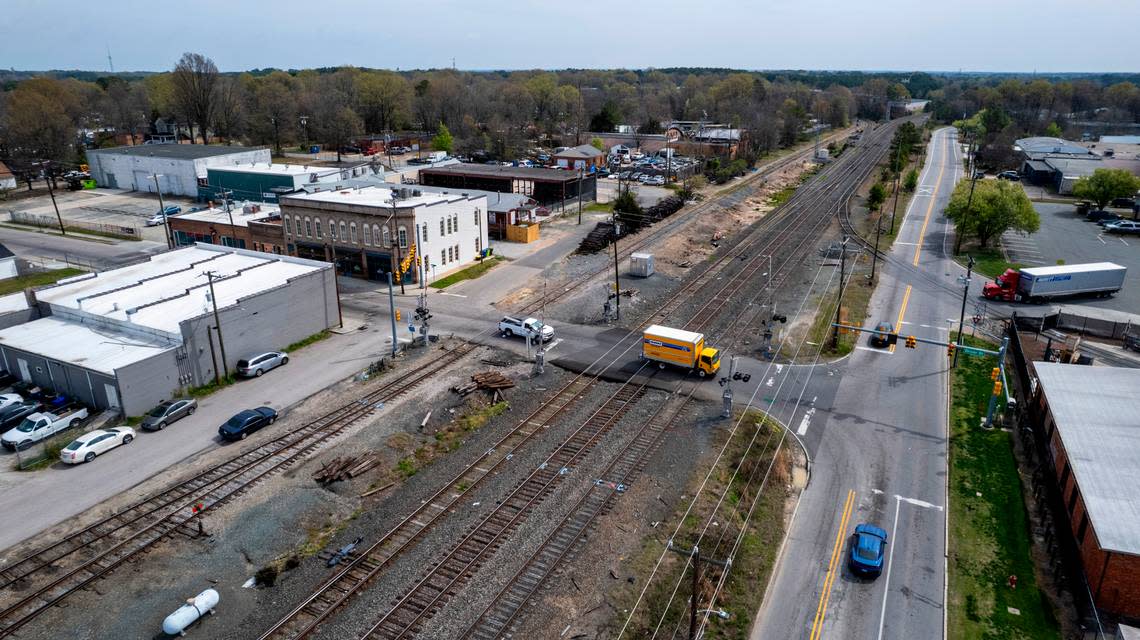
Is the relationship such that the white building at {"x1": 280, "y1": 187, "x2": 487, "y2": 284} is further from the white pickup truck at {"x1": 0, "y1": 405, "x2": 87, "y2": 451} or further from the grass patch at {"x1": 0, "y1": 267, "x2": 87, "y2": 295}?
the white pickup truck at {"x1": 0, "y1": 405, "x2": 87, "y2": 451}

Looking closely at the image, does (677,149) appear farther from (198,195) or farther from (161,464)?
(161,464)

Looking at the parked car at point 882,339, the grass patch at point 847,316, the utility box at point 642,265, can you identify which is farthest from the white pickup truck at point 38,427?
the parked car at point 882,339

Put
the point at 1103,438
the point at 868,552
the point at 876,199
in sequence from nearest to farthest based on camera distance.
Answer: the point at 868,552, the point at 1103,438, the point at 876,199

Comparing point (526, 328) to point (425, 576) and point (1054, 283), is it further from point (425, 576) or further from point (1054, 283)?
point (1054, 283)

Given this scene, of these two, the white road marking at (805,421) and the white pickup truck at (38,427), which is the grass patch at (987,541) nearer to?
the white road marking at (805,421)

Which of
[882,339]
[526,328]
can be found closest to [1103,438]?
[882,339]
